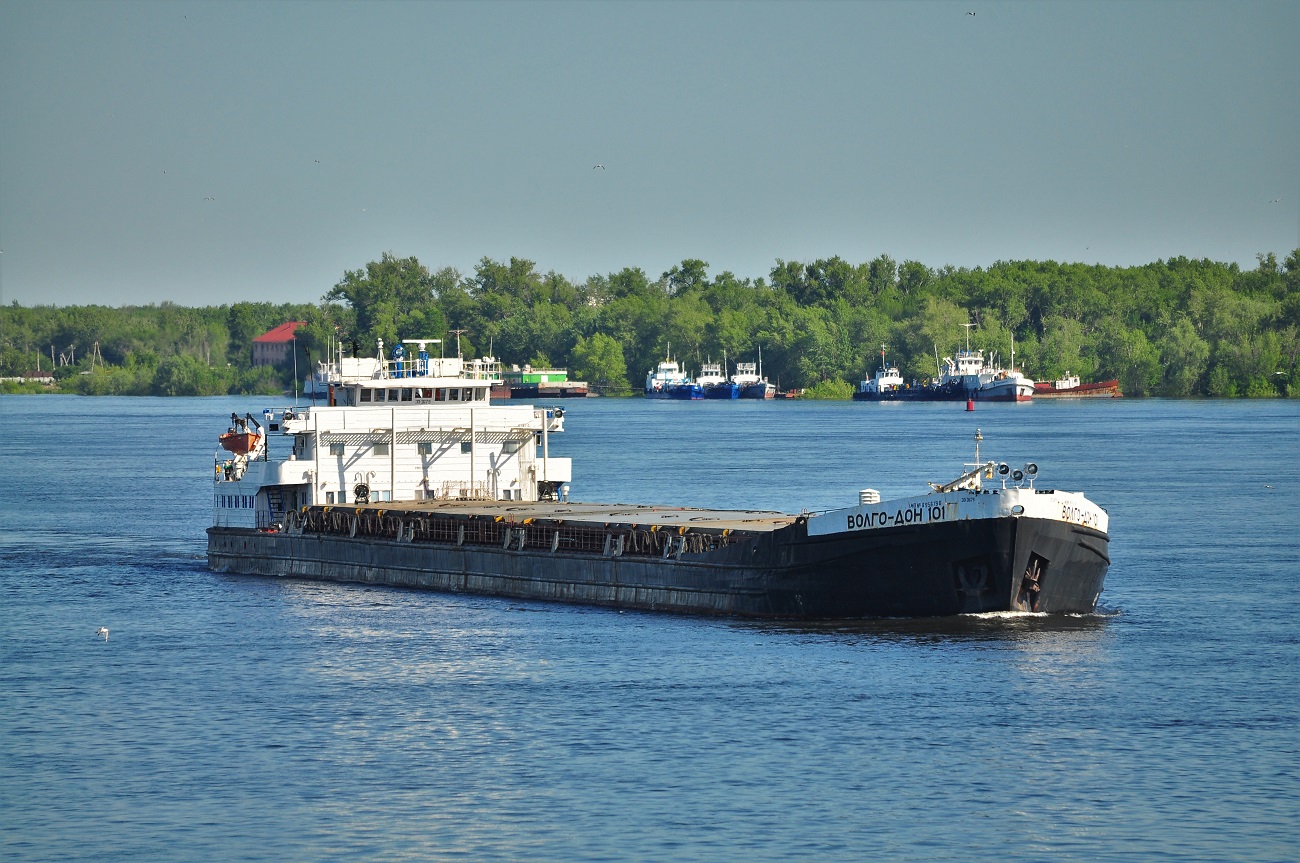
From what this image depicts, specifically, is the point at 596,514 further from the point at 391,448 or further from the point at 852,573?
the point at 852,573

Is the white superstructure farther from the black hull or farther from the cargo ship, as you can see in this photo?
the black hull

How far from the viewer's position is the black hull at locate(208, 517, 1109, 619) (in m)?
37.9

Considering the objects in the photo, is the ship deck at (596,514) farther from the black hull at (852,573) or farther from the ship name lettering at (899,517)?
the ship name lettering at (899,517)

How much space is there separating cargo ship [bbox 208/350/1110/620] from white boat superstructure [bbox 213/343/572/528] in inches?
2.5

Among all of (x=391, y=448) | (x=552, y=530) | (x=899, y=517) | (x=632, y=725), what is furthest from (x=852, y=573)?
(x=391, y=448)

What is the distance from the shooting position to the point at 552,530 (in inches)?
1818

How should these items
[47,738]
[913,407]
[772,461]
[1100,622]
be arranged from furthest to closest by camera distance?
1. [913,407]
2. [772,461]
3. [1100,622]
4. [47,738]

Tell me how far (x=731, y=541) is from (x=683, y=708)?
29.0 feet

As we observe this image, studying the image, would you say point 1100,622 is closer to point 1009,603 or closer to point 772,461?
point 1009,603

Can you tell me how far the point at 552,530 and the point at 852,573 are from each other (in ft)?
32.9

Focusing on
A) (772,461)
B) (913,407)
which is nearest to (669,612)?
(772,461)

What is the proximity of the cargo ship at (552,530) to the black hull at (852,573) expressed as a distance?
0.14 ft

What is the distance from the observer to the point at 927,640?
3778cm

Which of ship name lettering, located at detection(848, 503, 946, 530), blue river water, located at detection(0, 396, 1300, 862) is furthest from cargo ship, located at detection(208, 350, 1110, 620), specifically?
blue river water, located at detection(0, 396, 1300, 862)
